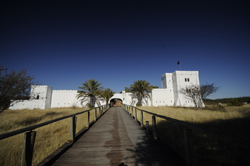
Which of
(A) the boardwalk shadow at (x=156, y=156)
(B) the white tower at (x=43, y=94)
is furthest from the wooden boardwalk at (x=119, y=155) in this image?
(B) the white tower at (x=43, y=94)

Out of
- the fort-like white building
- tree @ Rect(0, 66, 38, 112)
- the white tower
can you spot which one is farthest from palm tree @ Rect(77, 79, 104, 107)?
tree @ Rect(0, 66, 38, 112)

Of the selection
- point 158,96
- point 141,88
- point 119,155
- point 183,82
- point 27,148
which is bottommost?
point 119,155

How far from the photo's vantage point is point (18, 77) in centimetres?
746

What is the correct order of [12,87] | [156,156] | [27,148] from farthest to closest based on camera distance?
[12,87] → [156,156] → [27,148]

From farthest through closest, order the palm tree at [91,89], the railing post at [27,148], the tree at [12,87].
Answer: the palm tree at [91,89], the tree at [12,87], the railing post at [27,148]

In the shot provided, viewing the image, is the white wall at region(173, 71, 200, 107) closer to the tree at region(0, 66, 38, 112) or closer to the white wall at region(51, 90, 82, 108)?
the white wall at region(51, 90, 82, 108)

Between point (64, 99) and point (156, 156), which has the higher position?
point (64, 99)

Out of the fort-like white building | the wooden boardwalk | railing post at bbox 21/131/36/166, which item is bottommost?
the wooden boardwalk

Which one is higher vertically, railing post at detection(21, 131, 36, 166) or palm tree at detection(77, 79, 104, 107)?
palm tree at detection(77, 79, 104, 107)

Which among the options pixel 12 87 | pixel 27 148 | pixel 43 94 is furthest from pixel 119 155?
pixel 43 94

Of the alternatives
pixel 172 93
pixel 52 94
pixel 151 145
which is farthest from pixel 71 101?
pixel 151 145

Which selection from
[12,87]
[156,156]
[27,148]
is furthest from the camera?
[12,87]

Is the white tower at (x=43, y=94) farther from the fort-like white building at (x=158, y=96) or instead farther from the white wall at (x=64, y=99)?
the white wall at (x=64, y=99)

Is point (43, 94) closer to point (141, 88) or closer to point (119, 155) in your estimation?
point (141, 88)
